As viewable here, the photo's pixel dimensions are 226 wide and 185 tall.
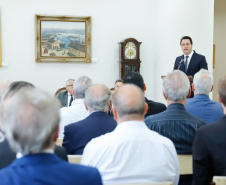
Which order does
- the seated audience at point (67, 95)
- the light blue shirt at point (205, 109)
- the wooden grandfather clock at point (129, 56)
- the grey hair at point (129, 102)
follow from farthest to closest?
1. the wooden grandfather clock at point (129, 56)
2. the seated audience at point (67, 95)
3. the light blue shirt at point (205, 109)
4. the grey hair at point (129, 102)

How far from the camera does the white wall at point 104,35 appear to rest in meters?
8.03

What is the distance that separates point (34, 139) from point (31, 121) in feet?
0.22

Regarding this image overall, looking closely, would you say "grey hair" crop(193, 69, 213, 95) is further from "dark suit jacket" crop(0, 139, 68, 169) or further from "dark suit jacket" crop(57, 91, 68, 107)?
"dark suit jacket" crop(57, 91, 68, 107)

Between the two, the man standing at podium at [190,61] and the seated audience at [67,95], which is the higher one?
the man standing at podium at [190,61]

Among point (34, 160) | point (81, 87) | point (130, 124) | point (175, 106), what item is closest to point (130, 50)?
point (81, 87)

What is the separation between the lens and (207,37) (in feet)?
23.8

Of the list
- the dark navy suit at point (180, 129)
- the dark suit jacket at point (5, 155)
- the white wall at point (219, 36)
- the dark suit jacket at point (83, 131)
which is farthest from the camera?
the white wall at point (219, 36)

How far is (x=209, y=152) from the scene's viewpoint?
6.61 feet

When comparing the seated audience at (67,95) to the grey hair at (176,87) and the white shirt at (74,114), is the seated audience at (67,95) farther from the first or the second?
the grey hair at (176,87)

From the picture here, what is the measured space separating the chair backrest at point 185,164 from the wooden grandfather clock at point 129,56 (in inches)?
238

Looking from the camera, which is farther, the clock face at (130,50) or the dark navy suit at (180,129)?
the clock face at (130,50)

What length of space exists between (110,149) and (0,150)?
0.60m

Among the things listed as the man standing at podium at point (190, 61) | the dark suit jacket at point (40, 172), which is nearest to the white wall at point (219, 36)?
the man standing at podium at point (190, 61)

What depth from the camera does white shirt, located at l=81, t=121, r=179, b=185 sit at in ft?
Result: 5.86
